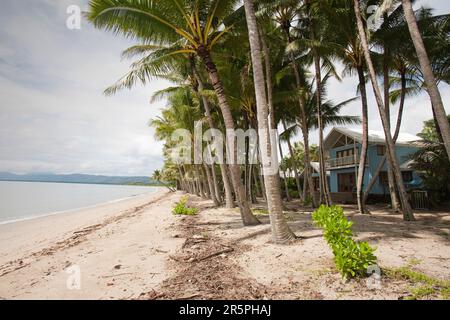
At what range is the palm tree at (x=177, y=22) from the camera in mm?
7938

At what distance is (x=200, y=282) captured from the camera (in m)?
4.39

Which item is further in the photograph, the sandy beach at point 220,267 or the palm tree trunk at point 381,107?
the palm tree trunk at point 381,107

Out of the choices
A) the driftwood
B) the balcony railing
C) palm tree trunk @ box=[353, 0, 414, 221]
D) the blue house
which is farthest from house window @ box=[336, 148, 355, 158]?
the driftwood

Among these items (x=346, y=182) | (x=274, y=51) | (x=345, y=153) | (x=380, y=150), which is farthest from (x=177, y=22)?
(x=346, y=182)

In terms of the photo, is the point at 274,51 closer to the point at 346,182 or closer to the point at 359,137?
the point at 359,137

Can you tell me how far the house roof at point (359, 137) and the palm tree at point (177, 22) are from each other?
16829 mm

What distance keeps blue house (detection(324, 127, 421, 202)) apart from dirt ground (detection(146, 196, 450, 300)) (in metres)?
14.2

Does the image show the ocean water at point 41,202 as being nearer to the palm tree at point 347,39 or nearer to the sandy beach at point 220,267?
the sandy beach at point 220,267

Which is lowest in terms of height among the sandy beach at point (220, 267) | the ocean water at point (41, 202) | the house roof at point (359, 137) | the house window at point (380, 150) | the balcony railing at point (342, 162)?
the ocean water at point (41, 202)

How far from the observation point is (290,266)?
4.92 meters

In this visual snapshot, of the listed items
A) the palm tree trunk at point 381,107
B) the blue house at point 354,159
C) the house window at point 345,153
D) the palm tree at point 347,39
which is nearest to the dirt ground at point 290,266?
the palm tree trunk at point 381,107
